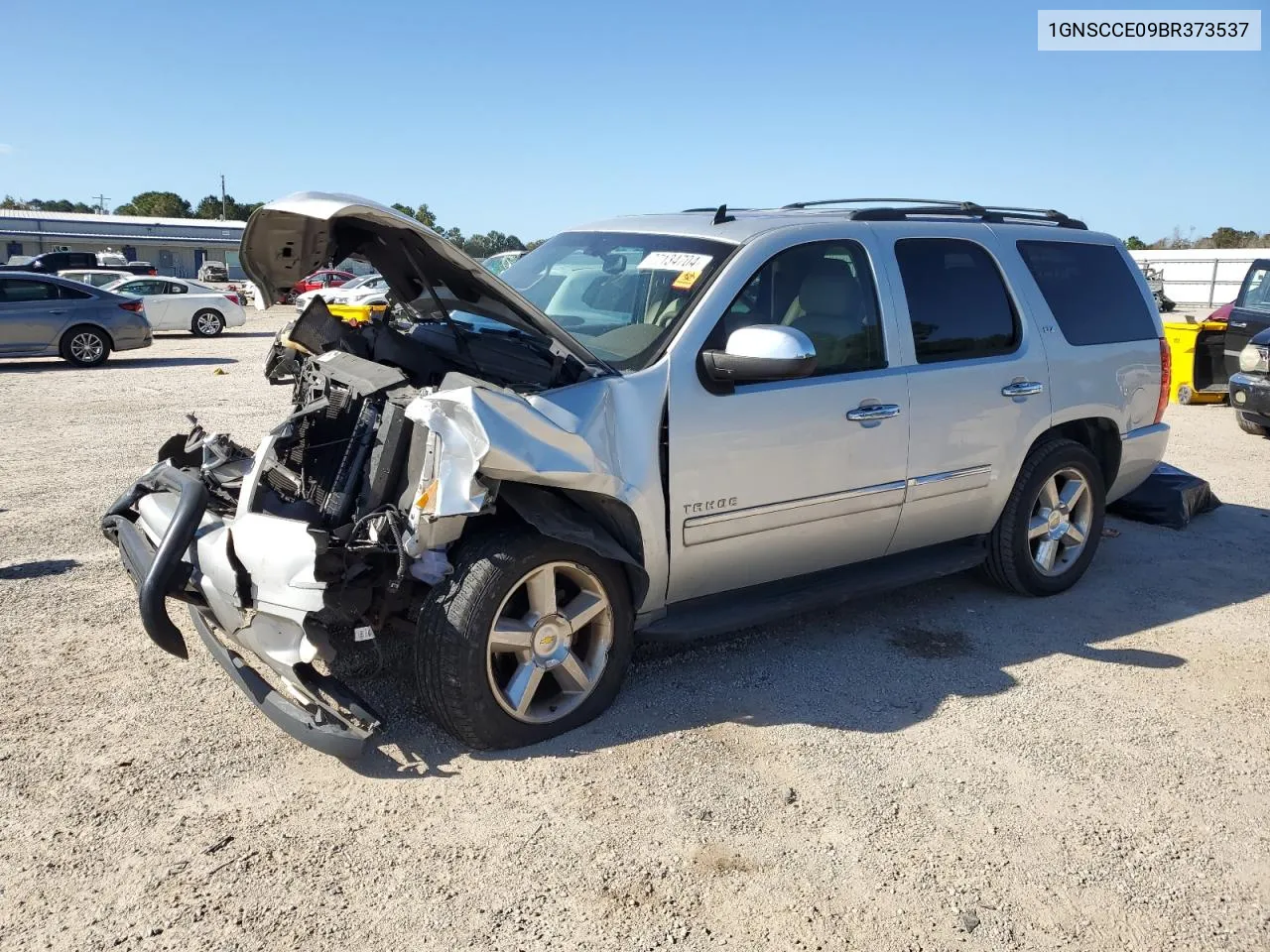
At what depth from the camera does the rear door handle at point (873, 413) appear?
4.30 metres

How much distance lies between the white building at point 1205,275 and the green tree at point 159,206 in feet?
289

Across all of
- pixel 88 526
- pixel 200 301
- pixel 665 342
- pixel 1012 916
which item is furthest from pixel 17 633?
pixel 200 301

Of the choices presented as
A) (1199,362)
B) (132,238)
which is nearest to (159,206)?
(132,238)

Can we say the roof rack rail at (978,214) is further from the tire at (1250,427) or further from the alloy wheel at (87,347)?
the alloy wheel at (87,347)

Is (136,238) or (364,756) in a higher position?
(136,238)

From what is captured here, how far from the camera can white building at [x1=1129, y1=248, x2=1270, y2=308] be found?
126ft

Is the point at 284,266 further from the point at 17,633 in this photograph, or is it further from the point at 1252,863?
the point at 1252,863

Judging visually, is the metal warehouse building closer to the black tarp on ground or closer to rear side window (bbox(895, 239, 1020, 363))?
the black tarp on ground

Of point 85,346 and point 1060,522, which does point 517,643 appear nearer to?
point 1060,522

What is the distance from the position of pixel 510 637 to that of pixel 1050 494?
10.5ft

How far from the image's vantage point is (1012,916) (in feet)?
9.29

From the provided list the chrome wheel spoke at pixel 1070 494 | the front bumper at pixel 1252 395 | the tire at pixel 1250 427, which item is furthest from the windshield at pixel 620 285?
the tire at pixel 1250 427

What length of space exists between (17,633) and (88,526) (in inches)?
72.1

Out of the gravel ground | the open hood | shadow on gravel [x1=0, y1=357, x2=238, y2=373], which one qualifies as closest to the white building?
shadow on gravel [x1=0, y1=357, x2=238, y2=373]
